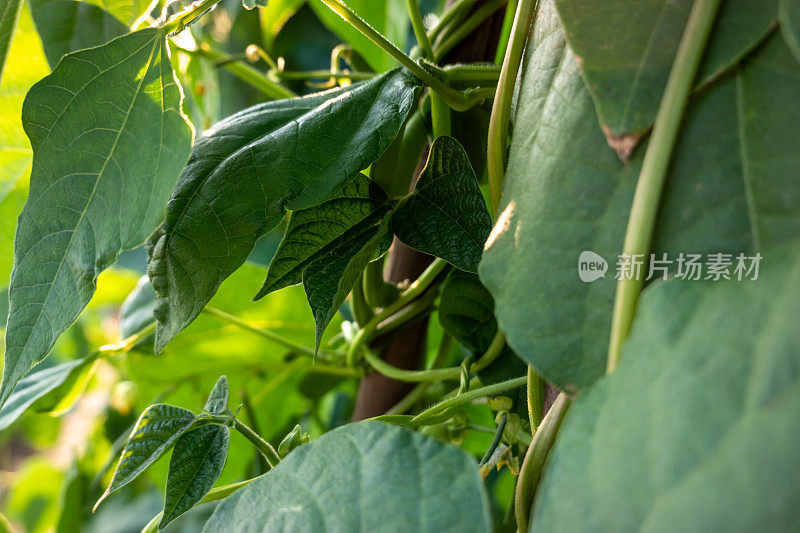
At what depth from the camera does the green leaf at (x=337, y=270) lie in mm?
271

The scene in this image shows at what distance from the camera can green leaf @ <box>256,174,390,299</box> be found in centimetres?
28

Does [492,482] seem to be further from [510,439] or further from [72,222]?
[72,222]

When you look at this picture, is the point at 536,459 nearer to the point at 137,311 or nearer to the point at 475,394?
the point at 475,394

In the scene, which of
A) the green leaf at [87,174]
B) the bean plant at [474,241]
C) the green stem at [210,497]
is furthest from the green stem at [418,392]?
the green leaf at [87,174]

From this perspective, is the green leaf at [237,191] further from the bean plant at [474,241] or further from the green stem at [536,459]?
the green stem at [536,459]

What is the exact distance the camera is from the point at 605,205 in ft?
0.59

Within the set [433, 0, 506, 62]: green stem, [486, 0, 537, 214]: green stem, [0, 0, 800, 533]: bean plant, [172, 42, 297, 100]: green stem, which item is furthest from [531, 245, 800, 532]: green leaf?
[172, 42, 297, 100]: green stem

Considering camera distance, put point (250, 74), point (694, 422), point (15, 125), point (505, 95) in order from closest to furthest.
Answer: point (694, 422) → point (505, 95) → point (15, 125) → point (250, 74)

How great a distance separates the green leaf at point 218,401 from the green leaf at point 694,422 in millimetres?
175

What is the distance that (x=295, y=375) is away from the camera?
21.1 inches

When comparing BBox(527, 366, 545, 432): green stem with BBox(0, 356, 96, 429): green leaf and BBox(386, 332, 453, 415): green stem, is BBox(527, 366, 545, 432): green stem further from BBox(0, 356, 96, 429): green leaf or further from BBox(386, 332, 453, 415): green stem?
BBox(0, 356, 96, 429): green leaf

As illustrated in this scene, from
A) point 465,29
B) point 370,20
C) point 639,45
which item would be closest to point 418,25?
point 465,29

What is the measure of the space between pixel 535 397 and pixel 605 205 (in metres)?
0.09

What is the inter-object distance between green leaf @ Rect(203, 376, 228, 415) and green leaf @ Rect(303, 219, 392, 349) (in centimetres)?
6
